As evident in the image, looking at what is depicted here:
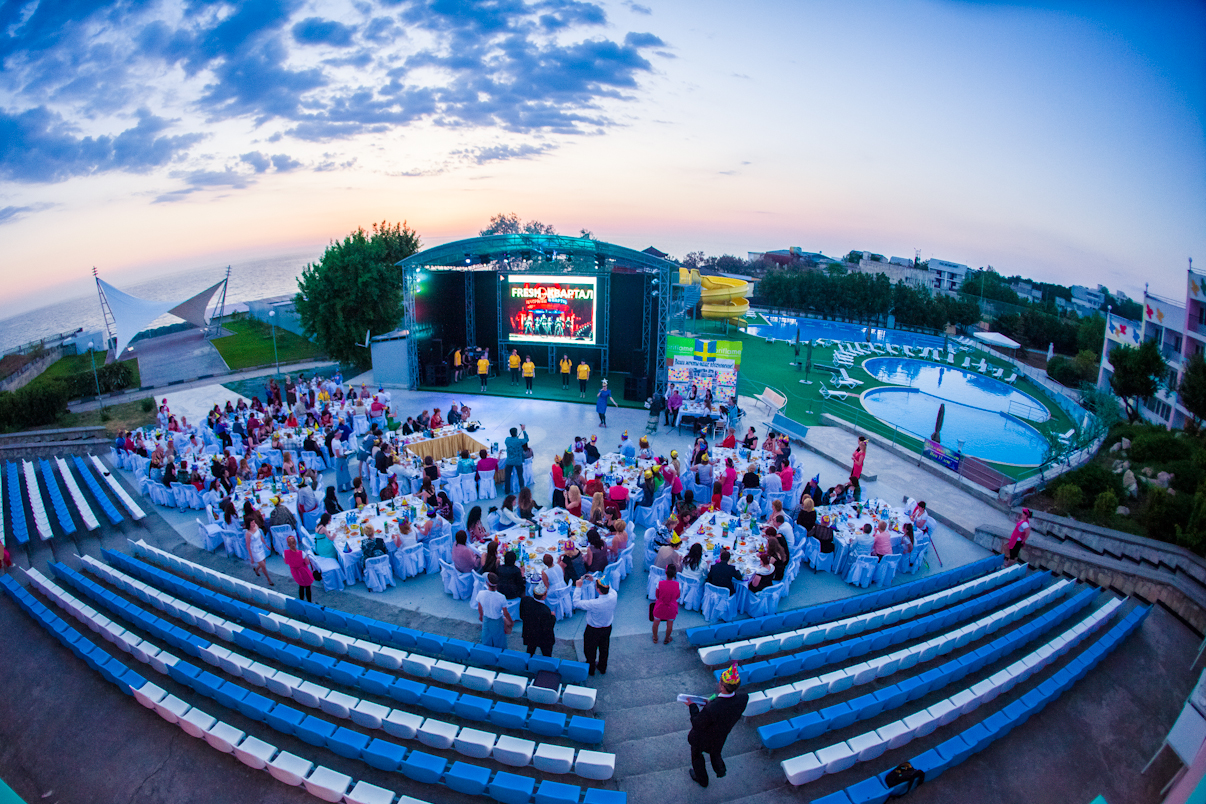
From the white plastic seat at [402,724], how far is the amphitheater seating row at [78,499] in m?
8.90

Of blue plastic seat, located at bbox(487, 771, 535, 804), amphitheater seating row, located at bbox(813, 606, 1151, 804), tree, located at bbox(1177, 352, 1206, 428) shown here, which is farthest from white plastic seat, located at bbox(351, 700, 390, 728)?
tree, located at bbox(1177, 352, 1206, 428)

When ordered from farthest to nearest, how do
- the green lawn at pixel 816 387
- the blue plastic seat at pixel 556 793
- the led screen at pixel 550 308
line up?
1. the led screen at pixel 550 308
2. the green lawn at pixel 816 387
3. the blue plastic seat at pixel 556 793

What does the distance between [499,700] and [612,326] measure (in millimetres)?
17485

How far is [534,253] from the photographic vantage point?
67.2 feet

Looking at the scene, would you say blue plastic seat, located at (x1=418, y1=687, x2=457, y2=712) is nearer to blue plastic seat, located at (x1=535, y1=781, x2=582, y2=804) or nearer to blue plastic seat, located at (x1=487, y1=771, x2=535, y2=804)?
blue plastic seat, located at (x1=487, y1=771, x2=535, y2=804)

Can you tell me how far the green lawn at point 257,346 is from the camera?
1156 inches

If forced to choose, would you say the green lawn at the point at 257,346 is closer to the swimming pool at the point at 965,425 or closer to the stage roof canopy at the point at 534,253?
the stage roof canopy at the point at 534,253

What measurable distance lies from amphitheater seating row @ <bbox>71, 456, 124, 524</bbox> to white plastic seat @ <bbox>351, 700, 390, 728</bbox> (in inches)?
355

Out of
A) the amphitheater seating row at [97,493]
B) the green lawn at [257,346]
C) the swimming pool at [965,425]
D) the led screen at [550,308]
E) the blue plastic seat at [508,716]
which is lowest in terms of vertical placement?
the swimming pool at [965,425]

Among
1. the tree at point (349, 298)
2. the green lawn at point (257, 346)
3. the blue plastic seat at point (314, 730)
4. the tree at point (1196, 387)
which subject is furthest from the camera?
the green lawn at point (257, 346)

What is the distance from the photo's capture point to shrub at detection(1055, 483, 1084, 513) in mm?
11938

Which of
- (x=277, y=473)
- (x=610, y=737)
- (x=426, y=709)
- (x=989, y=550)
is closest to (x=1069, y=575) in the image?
(x=989, y=550)

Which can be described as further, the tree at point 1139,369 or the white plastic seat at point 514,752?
the tree at point 1139,369

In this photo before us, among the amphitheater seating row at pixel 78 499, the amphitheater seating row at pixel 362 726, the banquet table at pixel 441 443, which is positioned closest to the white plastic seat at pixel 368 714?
the amphitheater seating row at pixel 362 726
